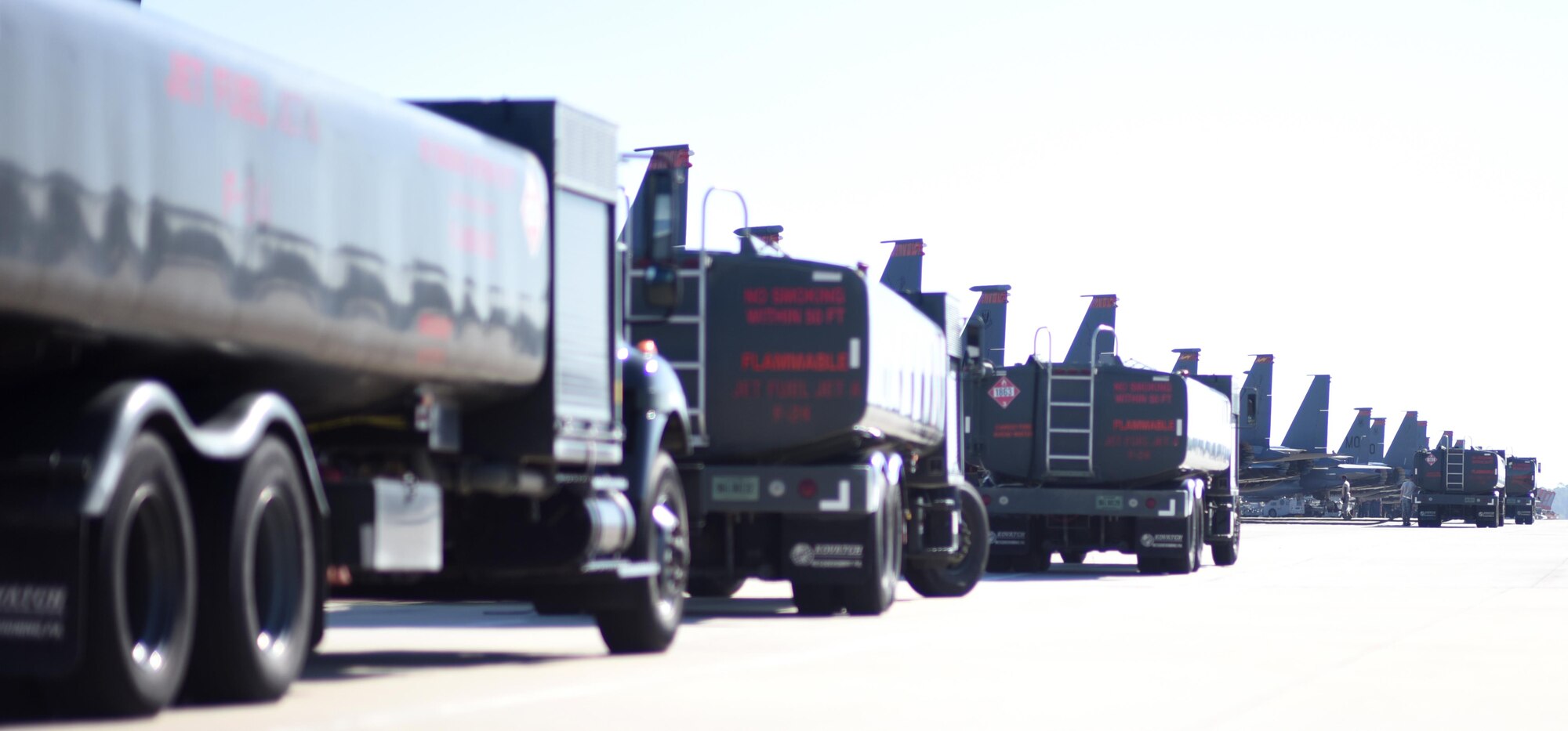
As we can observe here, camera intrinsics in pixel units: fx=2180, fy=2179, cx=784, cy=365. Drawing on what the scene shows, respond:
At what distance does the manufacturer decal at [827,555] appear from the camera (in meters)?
17.6

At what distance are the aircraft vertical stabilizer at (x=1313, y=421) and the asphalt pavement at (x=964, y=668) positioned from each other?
95301mm

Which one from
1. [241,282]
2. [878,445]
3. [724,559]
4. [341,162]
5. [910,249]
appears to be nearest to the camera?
[241,282]

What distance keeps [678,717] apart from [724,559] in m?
8.34

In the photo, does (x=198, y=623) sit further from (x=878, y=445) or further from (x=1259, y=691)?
(x=878, y=445)

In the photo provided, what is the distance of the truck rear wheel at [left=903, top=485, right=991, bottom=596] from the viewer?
22.2 m

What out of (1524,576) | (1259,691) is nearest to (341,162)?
(1259,691)

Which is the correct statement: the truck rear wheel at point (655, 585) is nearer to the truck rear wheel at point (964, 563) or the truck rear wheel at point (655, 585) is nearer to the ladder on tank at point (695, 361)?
the ladder on tank at point (695, 361)

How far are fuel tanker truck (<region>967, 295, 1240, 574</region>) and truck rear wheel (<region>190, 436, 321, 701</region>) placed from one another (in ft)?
65.1

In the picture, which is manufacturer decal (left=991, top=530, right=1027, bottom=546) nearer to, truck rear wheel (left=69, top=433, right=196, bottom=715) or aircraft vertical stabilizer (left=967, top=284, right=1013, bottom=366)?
aircraft vertical stabilizer (left=967, top=284, right=1013, bottom=366)

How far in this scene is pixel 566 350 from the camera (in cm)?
1198

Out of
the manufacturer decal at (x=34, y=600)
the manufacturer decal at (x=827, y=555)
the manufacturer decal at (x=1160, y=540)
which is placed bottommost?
the manufacturer decal at (x=1160, y=540)

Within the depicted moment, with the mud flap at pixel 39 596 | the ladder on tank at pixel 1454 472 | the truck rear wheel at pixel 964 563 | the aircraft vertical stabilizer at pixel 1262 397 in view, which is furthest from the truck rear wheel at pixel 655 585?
the ladder on tank at pixel 1454 472

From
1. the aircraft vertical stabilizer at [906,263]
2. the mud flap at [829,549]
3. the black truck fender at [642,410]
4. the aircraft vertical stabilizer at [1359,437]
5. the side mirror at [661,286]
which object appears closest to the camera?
the black truck fender at [642,410]

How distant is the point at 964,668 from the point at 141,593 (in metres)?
5.41
